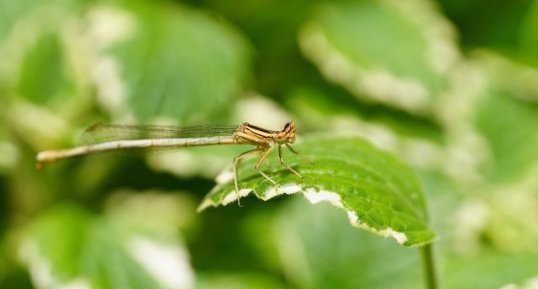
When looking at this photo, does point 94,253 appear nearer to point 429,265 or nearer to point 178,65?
point 178,65

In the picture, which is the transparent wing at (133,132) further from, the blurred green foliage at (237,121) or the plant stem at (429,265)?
the plant stem at (429,265)

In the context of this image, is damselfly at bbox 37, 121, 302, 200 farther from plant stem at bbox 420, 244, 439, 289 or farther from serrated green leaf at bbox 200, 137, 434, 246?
plant stem at bbox 420, 244, 439, 289

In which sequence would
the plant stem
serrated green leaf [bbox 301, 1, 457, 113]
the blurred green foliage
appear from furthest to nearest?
1. serrated green leaf [bbox 301, 1, 457, 113]
2. the blurred green foliage
3. the plant stem

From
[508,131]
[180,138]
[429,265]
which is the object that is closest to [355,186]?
[429,265]

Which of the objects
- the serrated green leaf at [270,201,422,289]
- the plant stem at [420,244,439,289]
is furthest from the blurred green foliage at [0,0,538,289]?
the plant stem at [420,244,439,289]

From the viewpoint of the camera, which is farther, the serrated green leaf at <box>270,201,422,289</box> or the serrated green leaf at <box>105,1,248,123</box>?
the serrated green leaf at <box>105,1,248,123</box>

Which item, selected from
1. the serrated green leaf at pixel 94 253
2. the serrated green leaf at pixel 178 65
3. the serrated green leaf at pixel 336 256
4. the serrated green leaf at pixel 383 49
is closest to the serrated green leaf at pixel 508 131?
the serrated green leaf at pixel 383 49
